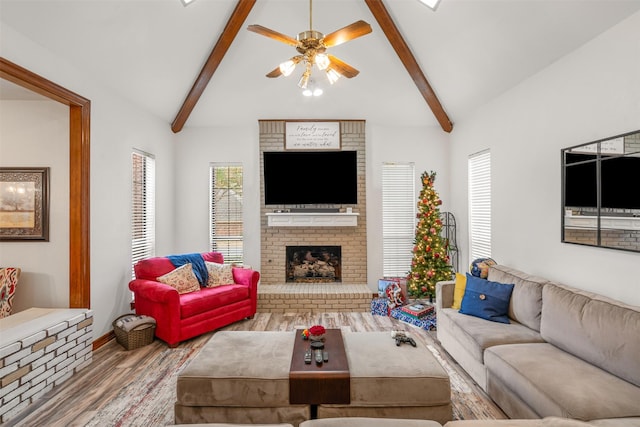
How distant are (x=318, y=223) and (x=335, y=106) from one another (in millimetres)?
2050

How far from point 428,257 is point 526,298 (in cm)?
198

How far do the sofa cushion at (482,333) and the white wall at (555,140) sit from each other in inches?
27.9

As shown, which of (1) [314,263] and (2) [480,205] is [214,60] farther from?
(2) [480,205]

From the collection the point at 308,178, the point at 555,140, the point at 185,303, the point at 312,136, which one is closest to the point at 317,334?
the point at 185,303

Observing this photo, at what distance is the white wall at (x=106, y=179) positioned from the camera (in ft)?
11.2

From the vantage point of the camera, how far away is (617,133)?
8.63 feet

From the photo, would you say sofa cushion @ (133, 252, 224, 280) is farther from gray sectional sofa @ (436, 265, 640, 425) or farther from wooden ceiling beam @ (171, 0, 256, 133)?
gray sectional sofa @ (436, 265, 640, 425)

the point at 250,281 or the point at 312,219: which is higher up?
the point at 312,219

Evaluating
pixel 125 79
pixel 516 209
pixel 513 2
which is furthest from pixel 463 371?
pixel 125 79

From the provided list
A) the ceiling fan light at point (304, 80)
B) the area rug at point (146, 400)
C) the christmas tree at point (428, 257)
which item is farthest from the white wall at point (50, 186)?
the christmas tree at point (428, 257)

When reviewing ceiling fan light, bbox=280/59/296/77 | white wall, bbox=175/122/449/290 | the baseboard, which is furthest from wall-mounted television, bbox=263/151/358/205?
the baseboard

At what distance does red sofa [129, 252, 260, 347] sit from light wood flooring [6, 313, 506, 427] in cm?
19

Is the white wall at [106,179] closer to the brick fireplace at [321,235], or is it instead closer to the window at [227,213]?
the window at [227,213]

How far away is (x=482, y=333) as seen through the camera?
2.87 m
